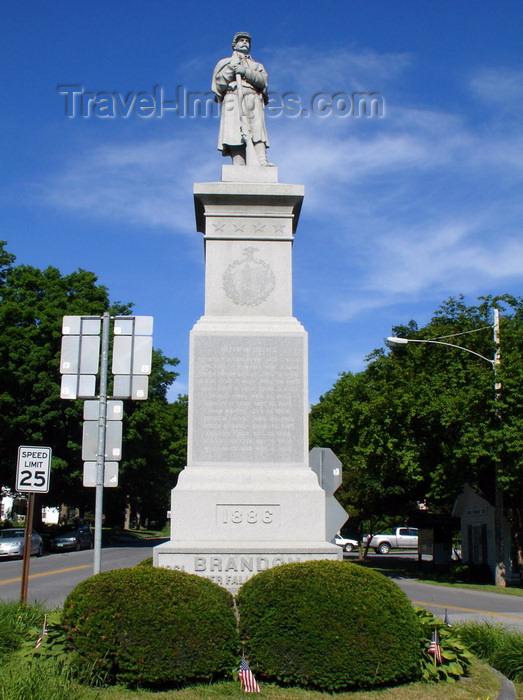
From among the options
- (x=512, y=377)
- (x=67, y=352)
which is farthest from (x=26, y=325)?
(x=67, y=352)

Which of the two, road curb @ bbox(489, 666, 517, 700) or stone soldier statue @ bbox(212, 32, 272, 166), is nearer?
road curb @ bbox(489, 666, 517, 700)

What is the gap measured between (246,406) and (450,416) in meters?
17.2

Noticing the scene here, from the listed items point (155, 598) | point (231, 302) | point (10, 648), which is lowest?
point (10, 648)

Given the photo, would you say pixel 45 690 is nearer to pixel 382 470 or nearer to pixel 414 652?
pixel 414 652

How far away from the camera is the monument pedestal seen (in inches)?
387

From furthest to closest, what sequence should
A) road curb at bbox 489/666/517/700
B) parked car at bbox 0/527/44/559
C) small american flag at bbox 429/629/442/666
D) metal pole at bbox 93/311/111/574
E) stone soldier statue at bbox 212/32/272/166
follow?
1. parked car at bbox 0/527/44/559
2. stone soldier statue at bbox 212/32/272/166
3. metal pole at bbox 93/311/111/574
4. small american flag at bbox 429/629/442/666
5. road curb at bbox 489/666/517/700

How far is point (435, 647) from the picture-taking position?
7.80m

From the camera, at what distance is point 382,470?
30375mm

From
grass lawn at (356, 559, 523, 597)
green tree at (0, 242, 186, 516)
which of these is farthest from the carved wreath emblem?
green tree at (0, 242, 186, 516)

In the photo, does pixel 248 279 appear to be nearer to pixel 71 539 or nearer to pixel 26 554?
pixel 26 554

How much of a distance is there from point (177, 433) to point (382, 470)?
44.6 metres

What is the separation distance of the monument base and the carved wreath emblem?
12.5ft

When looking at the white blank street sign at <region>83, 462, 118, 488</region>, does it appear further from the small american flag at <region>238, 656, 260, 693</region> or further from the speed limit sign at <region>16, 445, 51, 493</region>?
the small american flag at <region>238, 656, 260, 693</region>

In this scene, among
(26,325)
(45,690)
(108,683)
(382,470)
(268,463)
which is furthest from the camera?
(26,325)
